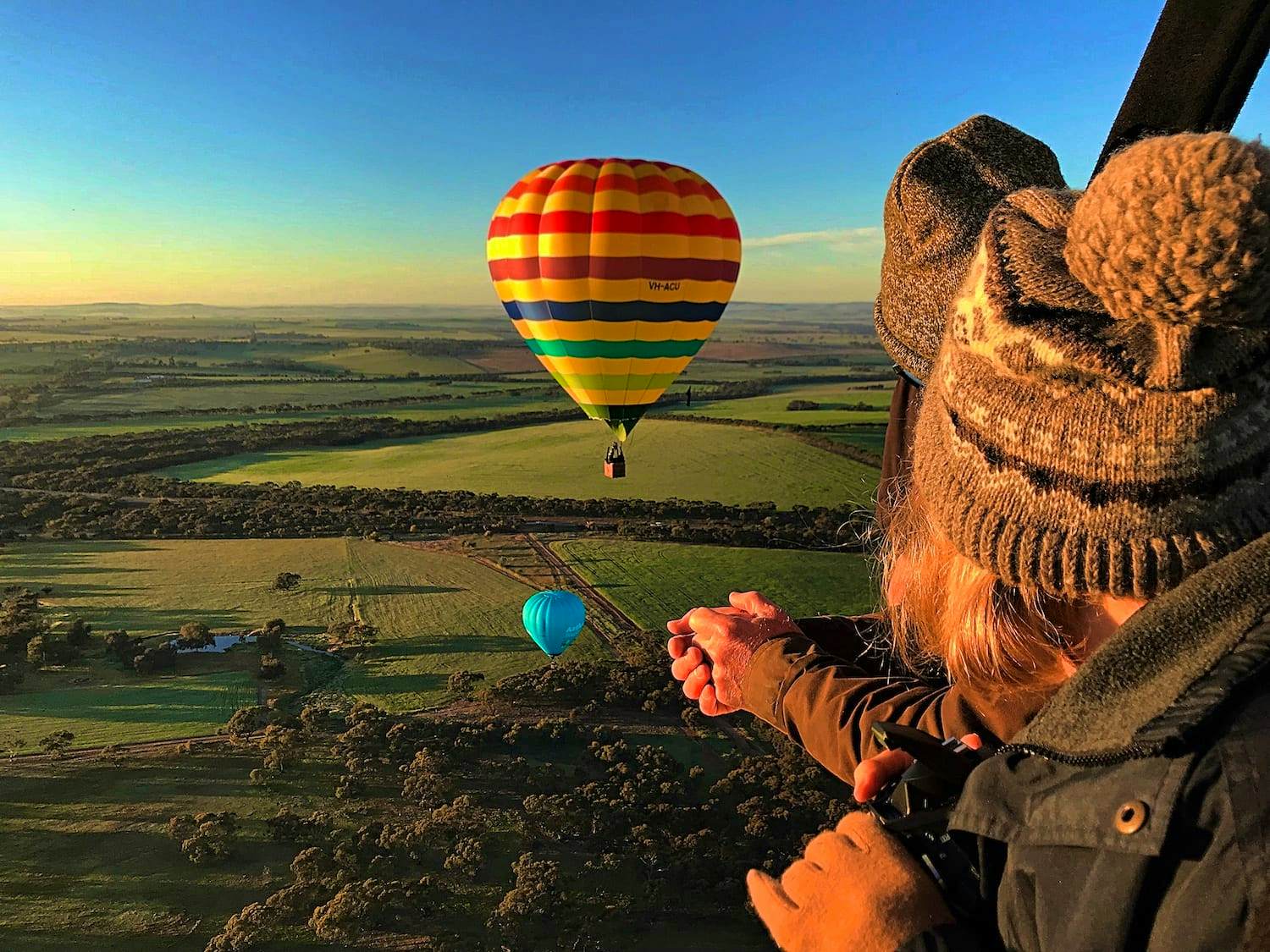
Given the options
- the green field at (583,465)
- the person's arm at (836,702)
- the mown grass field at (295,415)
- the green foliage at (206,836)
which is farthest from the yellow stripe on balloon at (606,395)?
the mown grass field at (295,415)

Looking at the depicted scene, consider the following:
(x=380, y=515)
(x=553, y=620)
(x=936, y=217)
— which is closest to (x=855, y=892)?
(x=936, y=217)

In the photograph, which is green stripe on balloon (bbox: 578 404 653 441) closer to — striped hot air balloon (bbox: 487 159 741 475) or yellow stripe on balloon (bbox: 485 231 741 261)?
striped hot air balloon (bbox: 487 159 741 475)

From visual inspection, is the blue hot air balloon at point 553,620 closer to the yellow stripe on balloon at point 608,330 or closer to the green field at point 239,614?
the green field at point 239,614

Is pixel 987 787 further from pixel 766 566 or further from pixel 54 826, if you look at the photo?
pixel 766 566

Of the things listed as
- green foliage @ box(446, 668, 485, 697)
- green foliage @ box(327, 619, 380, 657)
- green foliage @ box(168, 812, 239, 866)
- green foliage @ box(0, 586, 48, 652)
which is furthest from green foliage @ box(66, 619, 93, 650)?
green foliage @ box(446, 668, 485, 697)

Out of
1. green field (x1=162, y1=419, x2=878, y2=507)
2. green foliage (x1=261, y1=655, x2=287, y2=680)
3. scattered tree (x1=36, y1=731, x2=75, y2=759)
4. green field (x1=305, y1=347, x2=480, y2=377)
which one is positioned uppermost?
green field (x1=305, y1=347, x2=480, y2=377)

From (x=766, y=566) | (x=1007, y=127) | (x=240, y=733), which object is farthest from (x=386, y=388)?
(x=1007, y=127)
